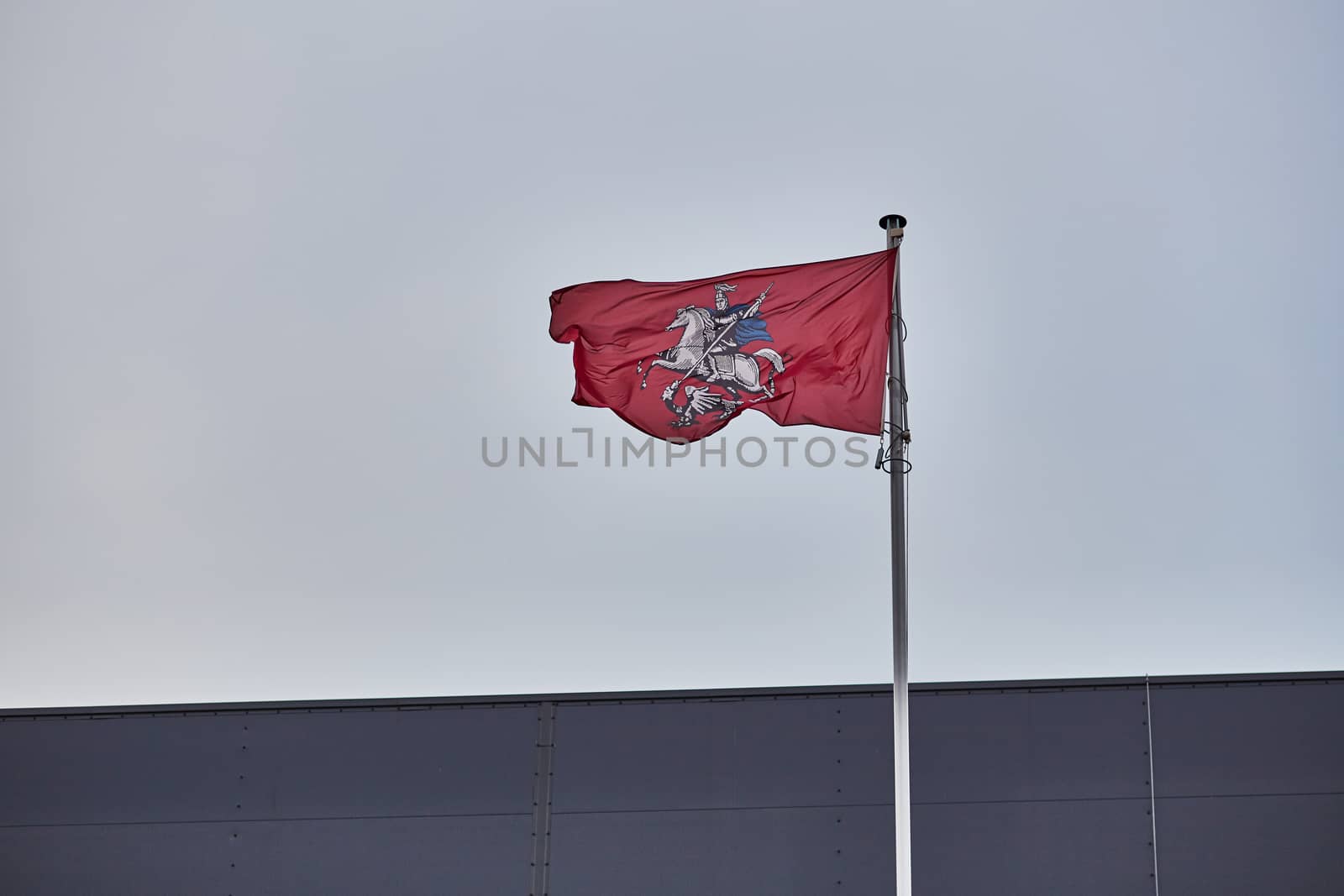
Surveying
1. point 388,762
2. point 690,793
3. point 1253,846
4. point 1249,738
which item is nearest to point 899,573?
point 690,793

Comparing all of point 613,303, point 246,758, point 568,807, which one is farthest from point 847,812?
point 246,758

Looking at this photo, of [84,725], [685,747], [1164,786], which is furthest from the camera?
[84,725]

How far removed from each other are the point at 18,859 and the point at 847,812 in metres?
5.82

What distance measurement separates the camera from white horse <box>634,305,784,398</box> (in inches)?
298

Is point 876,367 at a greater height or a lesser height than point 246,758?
greater

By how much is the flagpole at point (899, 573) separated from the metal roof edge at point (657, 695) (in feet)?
3.61

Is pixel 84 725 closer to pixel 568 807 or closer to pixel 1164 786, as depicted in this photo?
pixel 568 807

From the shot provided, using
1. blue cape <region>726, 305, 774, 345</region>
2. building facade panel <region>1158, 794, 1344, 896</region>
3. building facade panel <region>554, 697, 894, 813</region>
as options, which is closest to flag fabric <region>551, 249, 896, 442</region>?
blue cape <region>726, 305, 774, 345</region>

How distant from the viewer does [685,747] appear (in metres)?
8.31

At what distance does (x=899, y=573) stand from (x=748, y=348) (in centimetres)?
167

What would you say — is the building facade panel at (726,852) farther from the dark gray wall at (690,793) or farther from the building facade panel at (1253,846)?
the building facade panel at (1253,846)

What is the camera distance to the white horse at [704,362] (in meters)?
7.57

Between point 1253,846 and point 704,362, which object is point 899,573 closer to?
point 704,362

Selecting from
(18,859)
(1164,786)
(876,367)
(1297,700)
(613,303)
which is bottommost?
(18,859)
